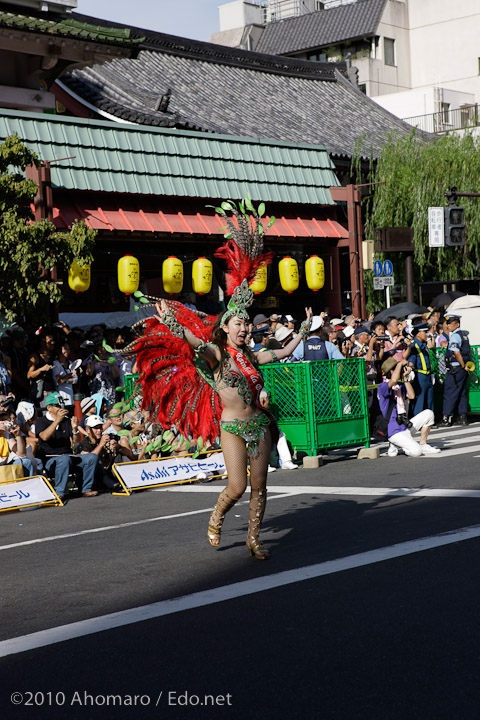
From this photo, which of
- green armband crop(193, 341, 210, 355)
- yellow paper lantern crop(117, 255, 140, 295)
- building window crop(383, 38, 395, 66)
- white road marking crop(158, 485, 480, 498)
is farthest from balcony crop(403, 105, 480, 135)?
green armband crop(193, 341, 210, 355)

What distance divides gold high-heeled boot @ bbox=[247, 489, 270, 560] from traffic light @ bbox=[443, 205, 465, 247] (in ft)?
54.9

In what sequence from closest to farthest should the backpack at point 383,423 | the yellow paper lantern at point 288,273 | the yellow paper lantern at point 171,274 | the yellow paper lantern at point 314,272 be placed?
the backpack at point 383,423 < the yellow paper lantern at point 171,274 < the yellow paper lantern at point 288,273 < the yellow paper lantern at point 314,272

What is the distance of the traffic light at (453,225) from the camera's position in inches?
918

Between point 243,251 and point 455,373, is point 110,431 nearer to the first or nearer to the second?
point 243,251

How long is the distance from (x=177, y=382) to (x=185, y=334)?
0.93m

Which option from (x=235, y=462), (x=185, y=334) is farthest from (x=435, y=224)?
(x=185, y=334)

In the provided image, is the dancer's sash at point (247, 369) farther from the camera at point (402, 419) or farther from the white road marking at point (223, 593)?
the camera at point (402, 419)

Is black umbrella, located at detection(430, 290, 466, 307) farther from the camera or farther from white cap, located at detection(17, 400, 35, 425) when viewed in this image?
white cap, located at detection(17, 400, 35, 425)

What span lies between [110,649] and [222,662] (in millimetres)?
704

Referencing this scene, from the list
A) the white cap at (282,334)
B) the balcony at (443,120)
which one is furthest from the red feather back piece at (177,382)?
the balcony at (443,120)

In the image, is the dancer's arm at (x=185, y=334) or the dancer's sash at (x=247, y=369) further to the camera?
the dancer's sash at (x=247, y=369)

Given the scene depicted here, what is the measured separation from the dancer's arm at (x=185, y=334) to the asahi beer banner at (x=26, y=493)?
15.0ft

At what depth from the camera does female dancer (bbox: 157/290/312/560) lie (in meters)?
7.69

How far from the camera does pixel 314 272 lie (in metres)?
21.7
